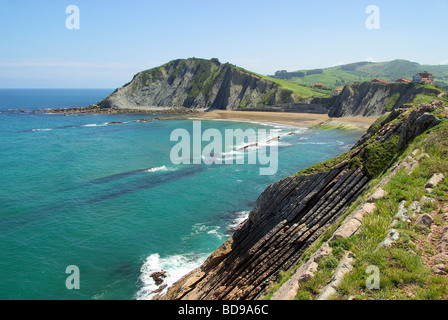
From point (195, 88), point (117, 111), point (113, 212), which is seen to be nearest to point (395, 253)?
point (113, 212)

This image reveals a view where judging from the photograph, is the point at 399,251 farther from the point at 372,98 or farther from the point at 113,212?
the point at 372,98

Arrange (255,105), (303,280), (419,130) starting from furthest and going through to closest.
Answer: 1. (255,105)
2. (419,130)
3. (303,280)

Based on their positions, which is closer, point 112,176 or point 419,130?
point 419,130

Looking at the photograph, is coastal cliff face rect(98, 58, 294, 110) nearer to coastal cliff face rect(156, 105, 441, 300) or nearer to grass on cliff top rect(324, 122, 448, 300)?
coastal cliff face rect(156, 105, 441, 300)
